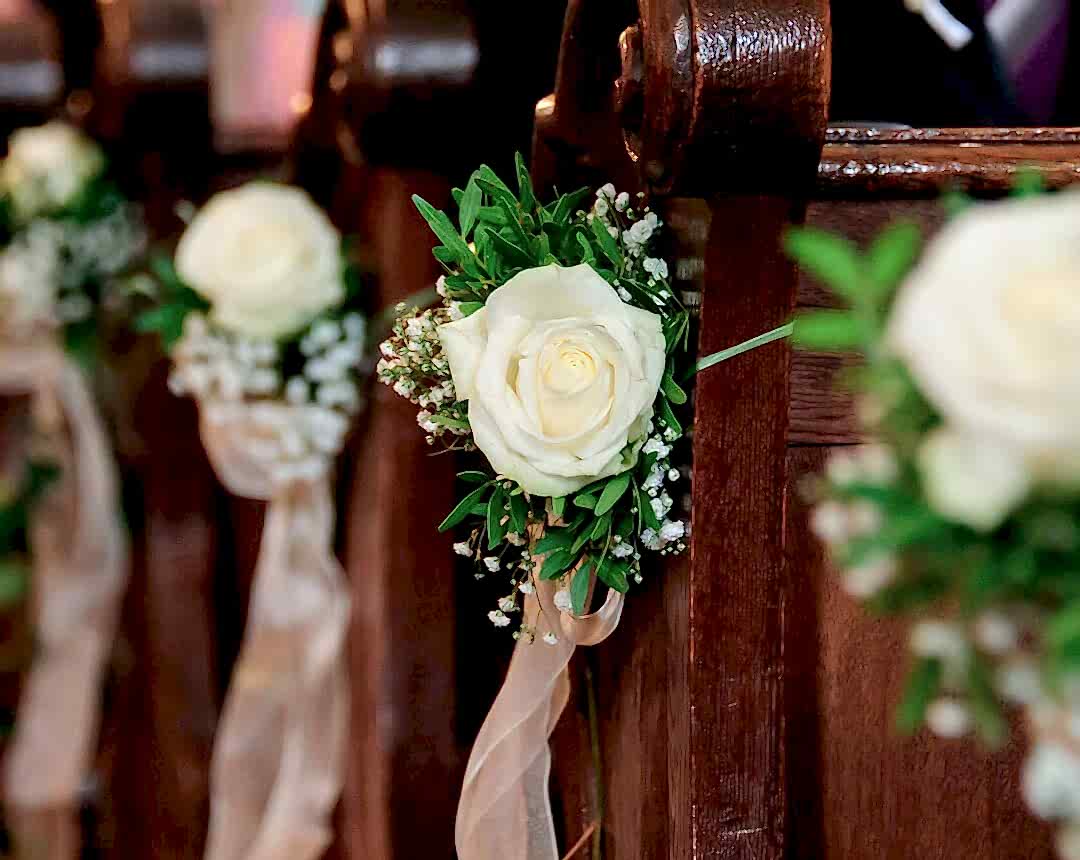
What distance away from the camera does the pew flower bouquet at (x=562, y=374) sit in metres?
0.74

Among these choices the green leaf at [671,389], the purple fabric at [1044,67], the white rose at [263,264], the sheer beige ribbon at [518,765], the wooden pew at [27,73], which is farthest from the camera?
the wooden pew at [27,73]

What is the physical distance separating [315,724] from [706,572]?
1.24m

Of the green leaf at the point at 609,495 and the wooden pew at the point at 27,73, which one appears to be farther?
the wooden pew at the point at 27,73

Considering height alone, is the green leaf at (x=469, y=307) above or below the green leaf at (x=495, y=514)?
above

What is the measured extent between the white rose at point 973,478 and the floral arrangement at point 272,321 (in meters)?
1.43

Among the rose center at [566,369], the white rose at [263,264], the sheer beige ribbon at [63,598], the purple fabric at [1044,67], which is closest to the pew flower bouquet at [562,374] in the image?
the rose center at [566,369]

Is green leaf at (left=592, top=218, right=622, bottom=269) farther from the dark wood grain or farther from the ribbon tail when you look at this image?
the ribbon tail

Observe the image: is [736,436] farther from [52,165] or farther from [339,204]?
[52,165]

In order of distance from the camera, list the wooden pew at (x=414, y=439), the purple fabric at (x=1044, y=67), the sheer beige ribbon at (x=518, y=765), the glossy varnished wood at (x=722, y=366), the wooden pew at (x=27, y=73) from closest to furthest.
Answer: the glossy varnished wood at (x=722, y=366), the sheer beige ribbon at (x=518, y=765), the wooden pew at (x=414, y=439), the purple fabric at (x=1044, y=67), the wooden pew at (x=27, y=73)

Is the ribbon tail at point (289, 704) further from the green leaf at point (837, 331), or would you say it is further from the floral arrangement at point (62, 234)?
the green leaf at point (837, 331)

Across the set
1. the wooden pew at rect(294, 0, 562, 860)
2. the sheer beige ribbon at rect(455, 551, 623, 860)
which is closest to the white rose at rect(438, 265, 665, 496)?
the sheer beige ribbon at rect(455, 551, 623, 860)

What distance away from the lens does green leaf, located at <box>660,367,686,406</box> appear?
0.77m

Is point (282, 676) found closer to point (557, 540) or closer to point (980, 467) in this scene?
point (557, 540)

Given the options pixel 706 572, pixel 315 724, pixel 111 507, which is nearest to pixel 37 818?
pixel 111 507
